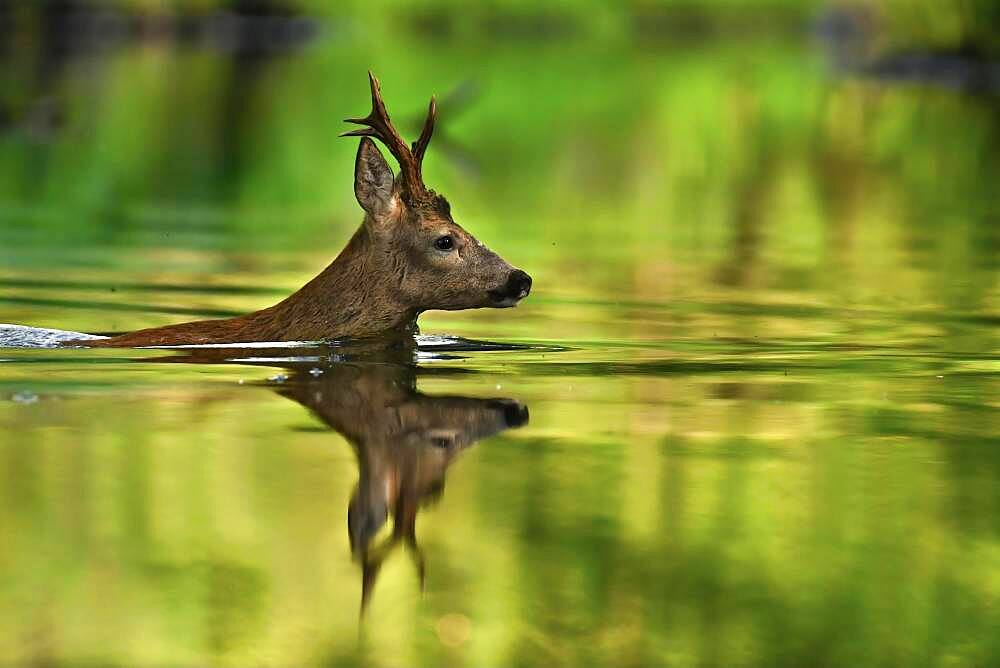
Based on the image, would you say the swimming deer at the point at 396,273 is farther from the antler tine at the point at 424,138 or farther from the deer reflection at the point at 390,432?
the deer reflection at the point at 390,432

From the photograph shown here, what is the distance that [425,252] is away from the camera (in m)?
11.6

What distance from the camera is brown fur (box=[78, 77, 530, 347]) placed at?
11625mm

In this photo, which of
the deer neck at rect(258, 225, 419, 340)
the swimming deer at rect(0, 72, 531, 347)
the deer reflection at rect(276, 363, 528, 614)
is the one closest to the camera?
the deer reflection at rect(276, 363, 528, 614)

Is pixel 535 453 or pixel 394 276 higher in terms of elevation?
pixel 394 276

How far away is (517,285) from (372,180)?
0.81m

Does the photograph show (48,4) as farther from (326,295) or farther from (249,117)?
(326,295)

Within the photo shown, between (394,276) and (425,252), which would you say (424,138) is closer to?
(425,252)

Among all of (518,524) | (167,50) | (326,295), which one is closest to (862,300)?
(326,295)

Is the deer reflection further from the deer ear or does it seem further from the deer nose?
the deer ear

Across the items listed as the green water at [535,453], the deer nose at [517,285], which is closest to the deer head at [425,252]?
the deer nose at [517,285]

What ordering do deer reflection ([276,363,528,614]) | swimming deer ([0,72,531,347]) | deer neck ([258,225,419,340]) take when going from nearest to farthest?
deer reflection ([276,363,528,614]) < swimming deer ([0,72,531,347]) < deer neck ([258,225,419,340])

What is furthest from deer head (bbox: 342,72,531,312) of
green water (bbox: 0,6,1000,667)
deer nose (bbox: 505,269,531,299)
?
green water (bbox: 0,6,1000,667)

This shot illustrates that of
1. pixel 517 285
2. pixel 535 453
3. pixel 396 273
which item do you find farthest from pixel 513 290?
pixel 535 453

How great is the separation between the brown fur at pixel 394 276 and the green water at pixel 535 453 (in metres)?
0.18
